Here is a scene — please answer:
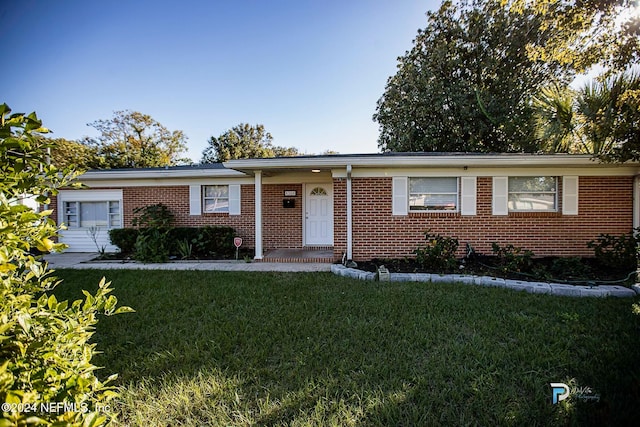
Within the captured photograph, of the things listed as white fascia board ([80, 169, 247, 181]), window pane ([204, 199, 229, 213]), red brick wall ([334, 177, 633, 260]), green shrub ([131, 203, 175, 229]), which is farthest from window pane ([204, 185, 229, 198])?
red brick wall ([334, 177, 633, 260])

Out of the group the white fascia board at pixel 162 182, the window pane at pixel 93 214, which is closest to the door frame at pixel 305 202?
the white fascia board at pixel 162 182

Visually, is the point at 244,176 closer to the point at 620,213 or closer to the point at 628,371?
Result: the point at 628,371

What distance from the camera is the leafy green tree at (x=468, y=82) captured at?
13836mm

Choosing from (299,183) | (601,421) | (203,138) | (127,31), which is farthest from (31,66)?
(203,138)

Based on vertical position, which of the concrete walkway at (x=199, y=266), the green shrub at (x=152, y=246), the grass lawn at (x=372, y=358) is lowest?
the grass lawn at (x=372, y=358)

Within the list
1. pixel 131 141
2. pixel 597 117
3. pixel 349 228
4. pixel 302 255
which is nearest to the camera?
pixel 597 117

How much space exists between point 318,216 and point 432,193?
367cm

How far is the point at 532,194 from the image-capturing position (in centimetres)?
768

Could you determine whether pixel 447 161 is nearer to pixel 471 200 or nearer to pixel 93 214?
pixel 471 200

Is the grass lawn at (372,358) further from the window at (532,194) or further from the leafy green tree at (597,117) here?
the leafy green tree at (597,117)

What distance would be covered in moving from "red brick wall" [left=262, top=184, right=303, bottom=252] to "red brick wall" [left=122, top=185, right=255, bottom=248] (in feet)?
1.54

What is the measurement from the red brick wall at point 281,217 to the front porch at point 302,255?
1.35 feet

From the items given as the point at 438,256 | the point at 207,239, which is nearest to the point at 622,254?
the point at 438,256

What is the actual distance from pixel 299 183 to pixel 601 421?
326 inches
